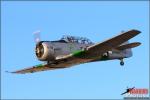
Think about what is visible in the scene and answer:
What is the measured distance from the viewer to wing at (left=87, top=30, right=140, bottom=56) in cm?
3388

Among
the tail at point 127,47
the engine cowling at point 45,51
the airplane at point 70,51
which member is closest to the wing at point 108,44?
the airplane at point 70,51

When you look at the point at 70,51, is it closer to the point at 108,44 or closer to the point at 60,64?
the point at 60,64

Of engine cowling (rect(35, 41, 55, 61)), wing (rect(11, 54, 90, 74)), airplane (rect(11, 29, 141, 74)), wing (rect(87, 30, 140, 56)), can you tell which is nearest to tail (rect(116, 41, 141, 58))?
airplane (rect(11, 29, 141, 74))

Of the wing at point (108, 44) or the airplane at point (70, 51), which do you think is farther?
the airplane at point (70, 51)

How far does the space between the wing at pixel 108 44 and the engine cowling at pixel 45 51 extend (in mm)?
3400

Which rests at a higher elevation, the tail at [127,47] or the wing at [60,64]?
the tail at [127,47]

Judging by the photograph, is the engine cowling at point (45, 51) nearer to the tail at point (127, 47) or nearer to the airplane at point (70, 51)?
the airplane at point (70, 51)

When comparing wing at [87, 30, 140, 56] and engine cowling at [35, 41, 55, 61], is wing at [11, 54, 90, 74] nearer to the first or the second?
engine cowling at [35, 41, 55, 61]

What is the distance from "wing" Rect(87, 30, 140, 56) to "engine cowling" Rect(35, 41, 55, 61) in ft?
11.2

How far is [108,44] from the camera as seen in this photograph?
1426 inches

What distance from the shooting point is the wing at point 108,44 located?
33.9 m

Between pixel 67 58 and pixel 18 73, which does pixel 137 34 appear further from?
pixel 18 73

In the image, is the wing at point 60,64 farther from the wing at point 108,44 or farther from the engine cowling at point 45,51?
the wing at point 108,44

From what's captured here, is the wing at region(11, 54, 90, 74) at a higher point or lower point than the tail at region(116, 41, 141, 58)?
lower
